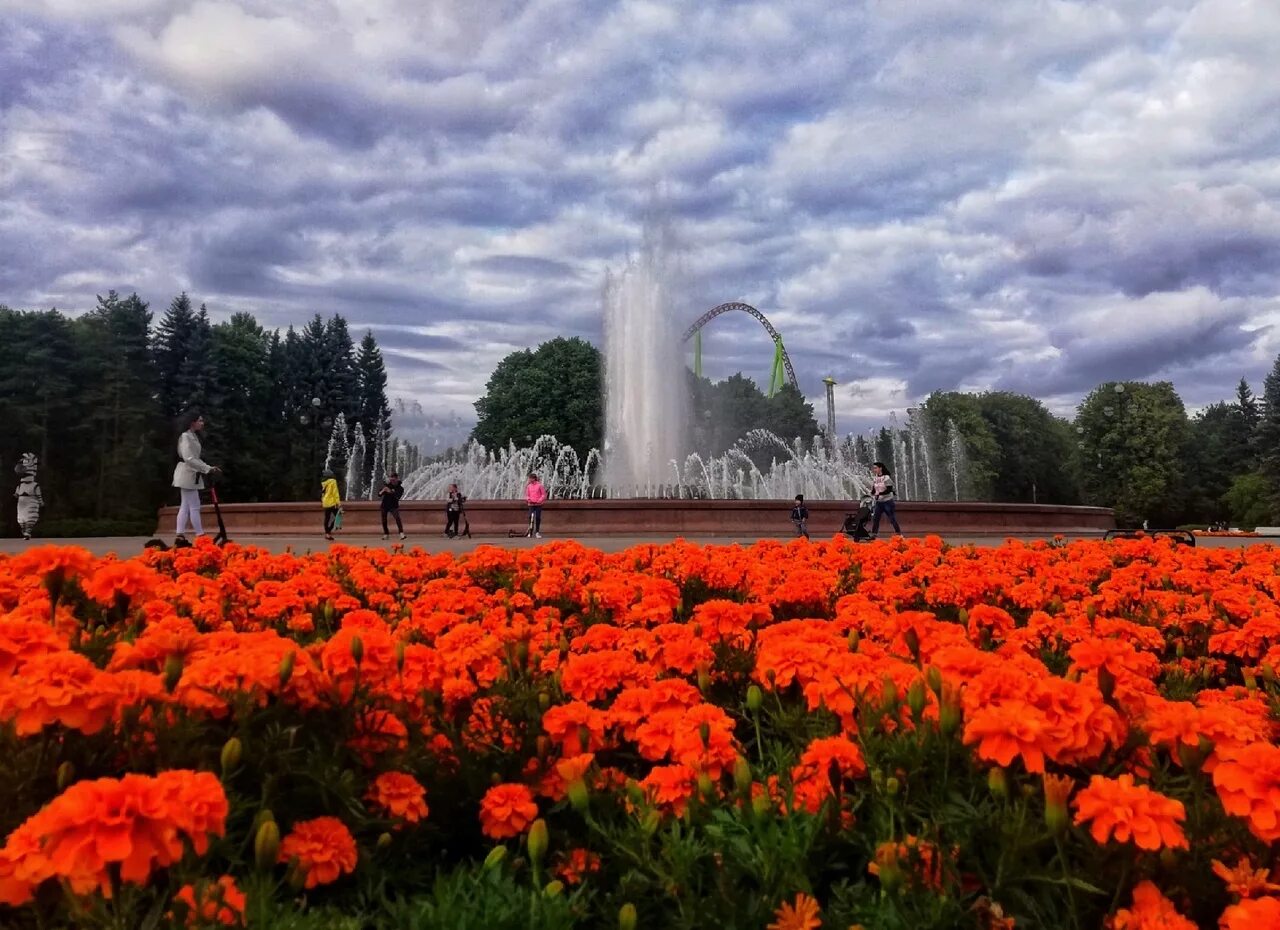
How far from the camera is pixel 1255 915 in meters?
1.51

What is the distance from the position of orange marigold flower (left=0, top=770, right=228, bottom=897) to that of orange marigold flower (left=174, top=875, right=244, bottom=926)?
62mm

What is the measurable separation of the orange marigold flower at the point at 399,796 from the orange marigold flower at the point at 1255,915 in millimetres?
1475

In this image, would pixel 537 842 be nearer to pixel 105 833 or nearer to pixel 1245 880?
pixel 105 833

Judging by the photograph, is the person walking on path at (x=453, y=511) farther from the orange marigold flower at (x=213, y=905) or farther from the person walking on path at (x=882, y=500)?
the orange marigold flower at (x=213, y=905)

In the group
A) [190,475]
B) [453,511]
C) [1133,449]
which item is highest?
[1133,449]

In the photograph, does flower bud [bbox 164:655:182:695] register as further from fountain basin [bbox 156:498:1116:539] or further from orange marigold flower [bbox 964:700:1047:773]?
fountain basin [bbox 156:498:1116:539]

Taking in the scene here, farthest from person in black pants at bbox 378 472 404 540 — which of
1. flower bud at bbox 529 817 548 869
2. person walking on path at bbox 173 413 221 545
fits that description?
flower bud at bbox 529 817 548 869

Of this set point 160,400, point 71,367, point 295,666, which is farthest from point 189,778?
point 160,400

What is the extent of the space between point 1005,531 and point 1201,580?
16289 mm

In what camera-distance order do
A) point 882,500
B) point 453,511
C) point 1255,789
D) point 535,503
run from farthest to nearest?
point 453,511 → point 535,503 → point 882,500 → point 1255,789

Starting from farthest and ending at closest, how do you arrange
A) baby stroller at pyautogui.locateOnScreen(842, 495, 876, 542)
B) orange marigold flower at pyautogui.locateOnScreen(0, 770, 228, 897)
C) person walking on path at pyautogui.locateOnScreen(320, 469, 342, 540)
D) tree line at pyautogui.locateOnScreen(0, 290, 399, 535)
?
1. tree line at pyautogui.locateOnScreen(0, 290, 399, 535)
2. person walking on path at pyautogui.locateOnScreen(320, 469, 342, 540)
3. baby stroller at pyautogui.locateOnScreen(842, 495, 876, 542)
4. orange marigold flower at pyautogui.locateOnScreen(0, 770, 228, 897)

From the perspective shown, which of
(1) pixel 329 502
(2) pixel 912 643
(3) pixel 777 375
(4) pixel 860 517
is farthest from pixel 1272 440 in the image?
(2) pixel 912 643

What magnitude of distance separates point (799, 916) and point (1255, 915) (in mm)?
707

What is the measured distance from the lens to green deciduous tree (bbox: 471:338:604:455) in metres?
58.5
